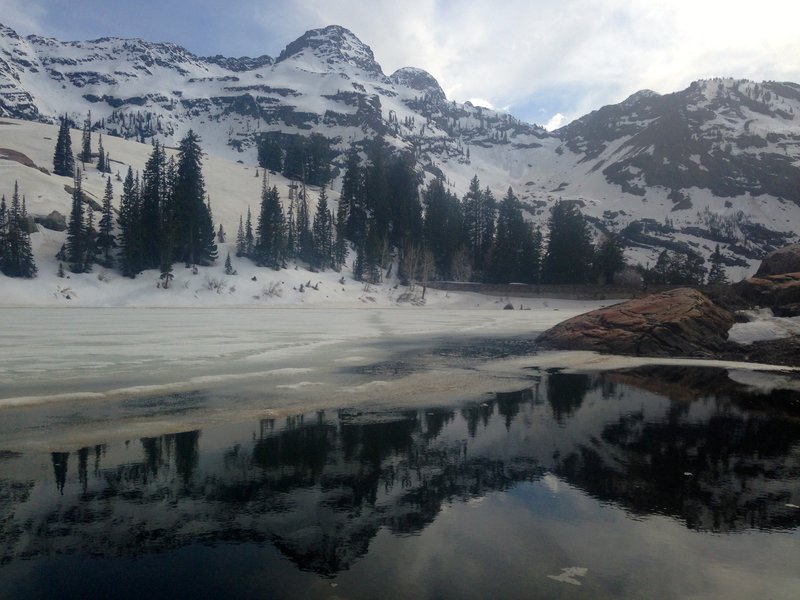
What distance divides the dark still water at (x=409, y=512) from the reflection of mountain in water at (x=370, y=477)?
4 cm

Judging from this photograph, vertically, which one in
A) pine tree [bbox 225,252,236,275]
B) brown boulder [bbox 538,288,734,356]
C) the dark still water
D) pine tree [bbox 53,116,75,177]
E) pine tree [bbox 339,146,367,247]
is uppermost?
pine tree [bbox 53,116,75,177]

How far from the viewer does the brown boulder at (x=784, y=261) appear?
115ft

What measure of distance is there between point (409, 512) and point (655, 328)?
2481 centimetres

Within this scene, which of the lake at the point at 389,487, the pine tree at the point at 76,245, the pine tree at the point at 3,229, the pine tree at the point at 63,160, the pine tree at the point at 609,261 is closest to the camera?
the lake at the point at 389,487

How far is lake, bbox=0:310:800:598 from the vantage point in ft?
20.4

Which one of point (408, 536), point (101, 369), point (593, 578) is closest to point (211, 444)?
point (408, 536)

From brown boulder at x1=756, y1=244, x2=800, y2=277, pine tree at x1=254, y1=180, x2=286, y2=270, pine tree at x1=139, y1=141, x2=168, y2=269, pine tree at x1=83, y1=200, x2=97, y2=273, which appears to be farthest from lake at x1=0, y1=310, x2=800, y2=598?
pine tree at x1=254, y1=180, x2=286, y2=270

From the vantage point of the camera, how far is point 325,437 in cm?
1162

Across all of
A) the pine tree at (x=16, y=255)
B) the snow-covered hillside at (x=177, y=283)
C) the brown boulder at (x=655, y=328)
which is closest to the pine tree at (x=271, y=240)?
the snow-covered hillside at (x=177, y=283)

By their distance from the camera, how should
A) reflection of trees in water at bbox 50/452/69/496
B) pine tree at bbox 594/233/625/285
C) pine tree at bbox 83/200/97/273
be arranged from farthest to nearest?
pine tree at bbox 594/233/625/285 → pine tree at bbox 83/200/97/273 → reflection of trees in water at bbox 50/452/69/496

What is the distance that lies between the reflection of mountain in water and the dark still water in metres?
0.04

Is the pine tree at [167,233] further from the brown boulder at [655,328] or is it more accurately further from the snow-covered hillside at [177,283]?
the brown boulder at [655,328]

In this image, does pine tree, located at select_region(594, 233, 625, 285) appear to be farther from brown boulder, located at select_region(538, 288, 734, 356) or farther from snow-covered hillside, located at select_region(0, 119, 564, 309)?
brown boulder, located at select_region(538, 288, 734, 356)

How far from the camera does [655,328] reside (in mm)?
28516
